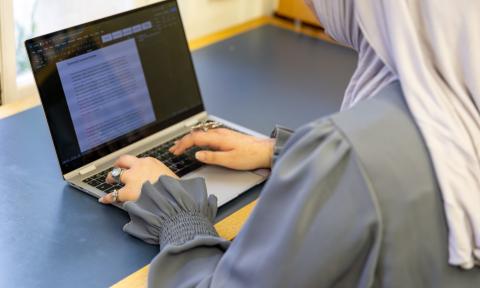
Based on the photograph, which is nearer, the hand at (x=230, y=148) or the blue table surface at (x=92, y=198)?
the blue table surface at (x=92, y=198)

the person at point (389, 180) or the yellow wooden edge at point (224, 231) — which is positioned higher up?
the person at point (389, 180)

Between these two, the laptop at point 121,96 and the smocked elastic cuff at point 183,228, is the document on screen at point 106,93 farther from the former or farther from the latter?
the smocked elastic cuff at point 183,228

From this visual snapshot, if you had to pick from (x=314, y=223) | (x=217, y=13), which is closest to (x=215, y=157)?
(x=314, y=223)

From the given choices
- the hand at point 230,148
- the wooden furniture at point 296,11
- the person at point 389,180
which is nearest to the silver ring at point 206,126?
the hand at point 230,148

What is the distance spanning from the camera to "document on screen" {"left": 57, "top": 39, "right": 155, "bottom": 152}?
1096 mm

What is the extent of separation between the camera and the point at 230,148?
3.74ft

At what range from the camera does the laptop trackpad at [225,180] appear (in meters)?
1.08

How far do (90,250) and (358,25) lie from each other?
0.54 meters

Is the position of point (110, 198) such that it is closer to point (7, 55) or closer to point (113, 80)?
point (113, 80)

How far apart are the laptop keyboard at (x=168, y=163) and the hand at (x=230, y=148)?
0.02m

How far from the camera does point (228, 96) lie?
59.2 inches

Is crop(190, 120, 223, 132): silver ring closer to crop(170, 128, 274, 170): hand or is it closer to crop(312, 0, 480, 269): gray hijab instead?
crop(170, 128, 274, 170): hand

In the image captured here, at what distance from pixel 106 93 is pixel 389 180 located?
68cm

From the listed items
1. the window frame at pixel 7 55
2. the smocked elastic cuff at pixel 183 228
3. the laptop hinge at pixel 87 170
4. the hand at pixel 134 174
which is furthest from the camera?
the window frame at pixel 7 55
